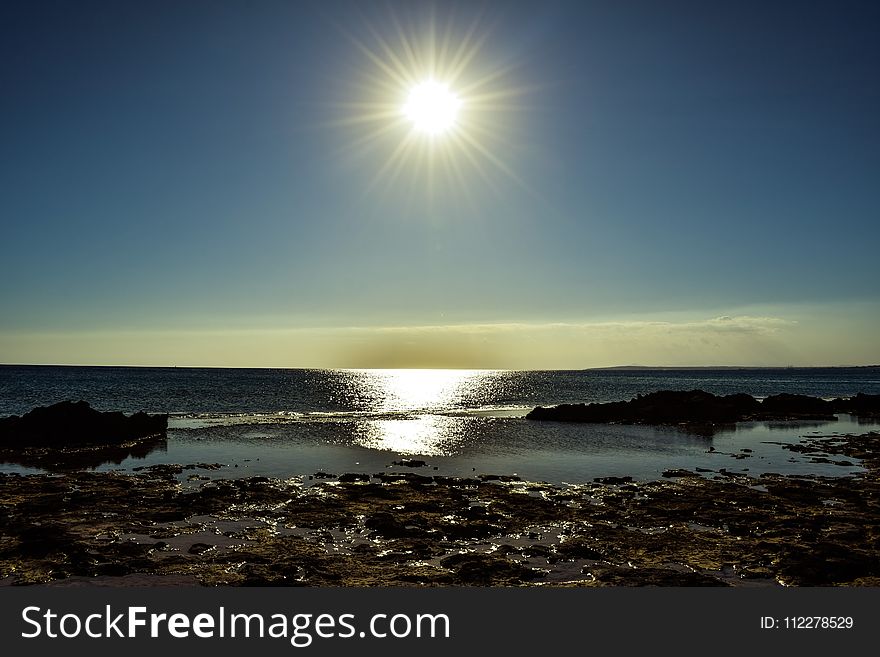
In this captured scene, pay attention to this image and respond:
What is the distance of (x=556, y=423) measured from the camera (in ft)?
222

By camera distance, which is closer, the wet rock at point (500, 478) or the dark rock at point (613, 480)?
the dark rock at point (613, 480)

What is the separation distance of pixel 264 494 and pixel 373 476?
314 inches

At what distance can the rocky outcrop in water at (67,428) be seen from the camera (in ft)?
146

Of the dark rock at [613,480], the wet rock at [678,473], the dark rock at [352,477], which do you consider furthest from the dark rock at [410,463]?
the wet rock at [678,473]

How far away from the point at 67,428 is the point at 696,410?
224 ft

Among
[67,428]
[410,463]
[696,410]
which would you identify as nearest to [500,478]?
[410,463]

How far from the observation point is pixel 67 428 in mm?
46906

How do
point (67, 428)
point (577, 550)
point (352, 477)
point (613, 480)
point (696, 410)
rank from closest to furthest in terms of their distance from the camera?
point (577, 550) → point (613, 480) → point (352, 477) → point (67, 428) → point (696, 410)

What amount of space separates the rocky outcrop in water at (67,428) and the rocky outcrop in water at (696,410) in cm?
4782

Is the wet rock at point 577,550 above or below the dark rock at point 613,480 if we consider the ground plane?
above

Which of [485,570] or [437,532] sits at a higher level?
[485,570]

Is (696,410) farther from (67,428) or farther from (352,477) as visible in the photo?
(67,428)

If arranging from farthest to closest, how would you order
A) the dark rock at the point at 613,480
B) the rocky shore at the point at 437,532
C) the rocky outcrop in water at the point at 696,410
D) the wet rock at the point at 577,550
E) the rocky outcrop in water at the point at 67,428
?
1. the rocky outcrop in water at the point at 696,410
2. the rocky outcrop in water at the point at 67,428
3. the dark rock at the point at 613,480
4. the wet rock at the point at 577,550
5. the rocky shore at the point at 437,532

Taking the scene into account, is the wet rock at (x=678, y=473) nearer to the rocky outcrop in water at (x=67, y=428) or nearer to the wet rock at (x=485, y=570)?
the wet rock at (x=485, y=570)
